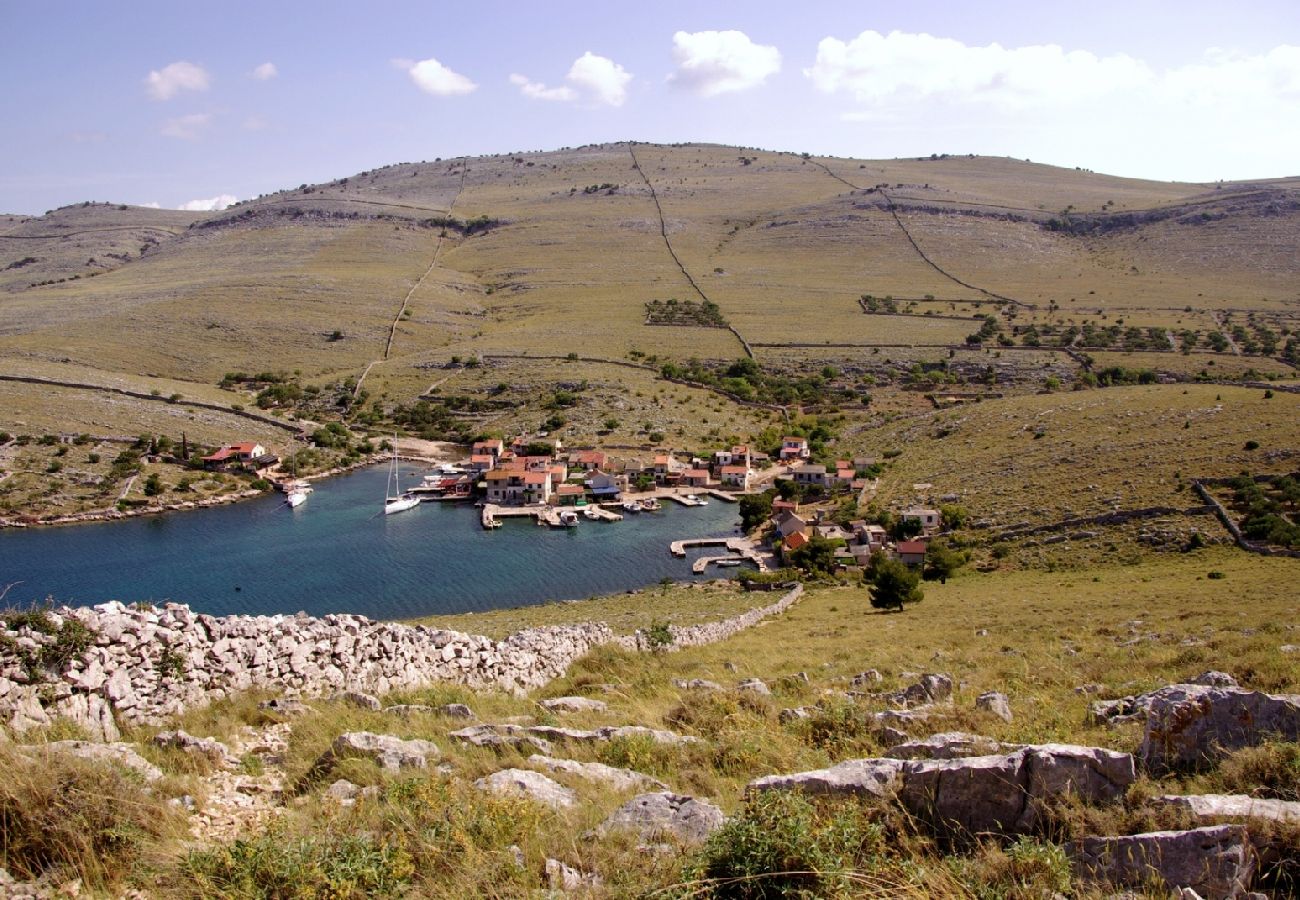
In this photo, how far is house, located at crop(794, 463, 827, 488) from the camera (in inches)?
1886

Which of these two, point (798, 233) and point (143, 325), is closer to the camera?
point (143, 325)

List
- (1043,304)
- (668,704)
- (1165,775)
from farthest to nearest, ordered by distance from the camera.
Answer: (1043,304) → (668,704) → (1165,775)

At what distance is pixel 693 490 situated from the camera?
5072 cm

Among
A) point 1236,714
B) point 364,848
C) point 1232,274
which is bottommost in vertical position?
point 364,848

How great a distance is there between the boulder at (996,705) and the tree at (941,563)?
22.3 metres

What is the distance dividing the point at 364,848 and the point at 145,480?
51.8m

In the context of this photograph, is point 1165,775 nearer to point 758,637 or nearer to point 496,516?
point 758,637

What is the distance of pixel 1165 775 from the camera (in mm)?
6223

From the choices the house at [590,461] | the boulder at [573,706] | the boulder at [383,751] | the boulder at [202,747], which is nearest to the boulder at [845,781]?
the boulder at [383,751]

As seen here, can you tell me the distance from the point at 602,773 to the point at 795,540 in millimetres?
31703

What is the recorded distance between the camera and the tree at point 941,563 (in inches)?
1222

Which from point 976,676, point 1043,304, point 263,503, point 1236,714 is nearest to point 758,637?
point 976,676

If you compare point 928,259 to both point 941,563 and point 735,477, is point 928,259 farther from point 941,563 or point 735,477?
point 941,563

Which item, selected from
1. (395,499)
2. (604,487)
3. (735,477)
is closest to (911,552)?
(735,477)
